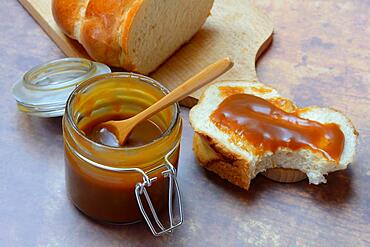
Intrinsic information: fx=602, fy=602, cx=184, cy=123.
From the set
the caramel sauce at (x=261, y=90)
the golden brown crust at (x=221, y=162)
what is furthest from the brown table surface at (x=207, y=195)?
the caramel sauce at (x=261, y=90)

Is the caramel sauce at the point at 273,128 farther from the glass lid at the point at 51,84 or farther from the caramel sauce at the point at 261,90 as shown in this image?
the glass lid at the point at 51,84

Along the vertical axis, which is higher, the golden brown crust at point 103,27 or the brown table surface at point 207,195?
the golden brown crust at point 103,27

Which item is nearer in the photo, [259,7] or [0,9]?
[0,9]

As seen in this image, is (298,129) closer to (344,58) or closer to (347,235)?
(347,235)

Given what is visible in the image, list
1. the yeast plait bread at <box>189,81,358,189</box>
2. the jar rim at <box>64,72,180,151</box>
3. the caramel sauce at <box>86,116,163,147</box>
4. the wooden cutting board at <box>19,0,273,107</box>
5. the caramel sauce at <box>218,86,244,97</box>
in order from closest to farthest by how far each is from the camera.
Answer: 1. the jar rim at <box>64,72,180,151</box>
2. the caramel sauce at <box>86,116,163,147</box>
3. the yeast plait bread at <box>189,81,358,189</box>
4. the caramel sauce at <box>218,86,244,97</box>
5. the wooden cutting board at <box>19,0,273,107</box>

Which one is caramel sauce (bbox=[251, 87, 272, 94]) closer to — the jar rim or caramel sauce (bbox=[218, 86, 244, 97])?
caramel sauce (bbox=[218, 86, 244, 97])

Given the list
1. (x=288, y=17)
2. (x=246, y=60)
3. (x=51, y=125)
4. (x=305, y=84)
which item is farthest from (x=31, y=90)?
(x=288, y=17)

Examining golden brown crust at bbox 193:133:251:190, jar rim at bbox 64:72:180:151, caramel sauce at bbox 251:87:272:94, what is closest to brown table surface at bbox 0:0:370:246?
golden brown crust at bbox 193:133:251:190
